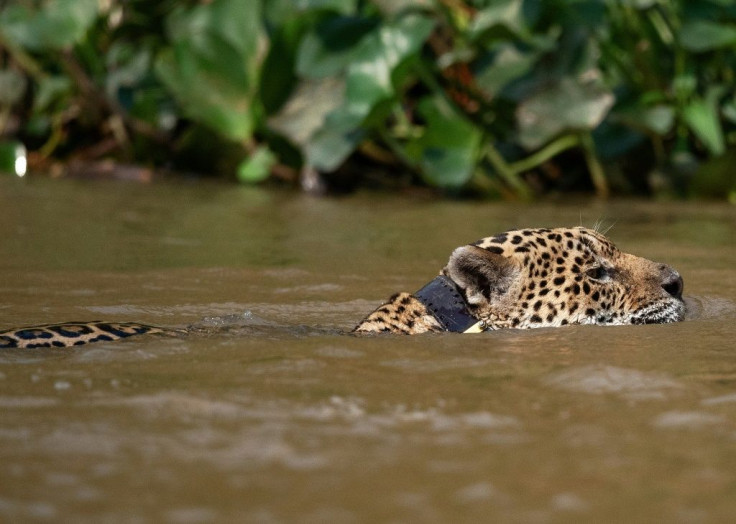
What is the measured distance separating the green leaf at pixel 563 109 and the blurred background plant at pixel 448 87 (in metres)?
0.01

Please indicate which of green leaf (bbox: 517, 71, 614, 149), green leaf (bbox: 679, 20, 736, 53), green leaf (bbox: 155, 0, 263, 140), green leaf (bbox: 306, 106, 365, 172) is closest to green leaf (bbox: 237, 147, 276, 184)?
green leaf (bbox: 155, 0, 263, 140)

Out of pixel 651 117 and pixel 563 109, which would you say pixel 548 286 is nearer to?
pixel 563 109

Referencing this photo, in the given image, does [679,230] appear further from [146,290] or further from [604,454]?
[604,454]

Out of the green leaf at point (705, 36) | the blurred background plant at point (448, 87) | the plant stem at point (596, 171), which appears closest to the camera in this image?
the green leaf at point (705, 36)

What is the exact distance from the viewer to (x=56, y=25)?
488 inches

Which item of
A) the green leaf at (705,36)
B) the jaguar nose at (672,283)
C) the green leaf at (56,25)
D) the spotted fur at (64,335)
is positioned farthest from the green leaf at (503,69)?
the spotted fur at (64,335)

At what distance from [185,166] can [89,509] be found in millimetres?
10869

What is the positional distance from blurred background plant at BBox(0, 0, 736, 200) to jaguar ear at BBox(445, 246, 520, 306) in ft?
15.7

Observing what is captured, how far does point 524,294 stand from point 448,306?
347 millimetres

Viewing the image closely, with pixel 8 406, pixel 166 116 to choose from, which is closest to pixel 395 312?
pixel 8 406

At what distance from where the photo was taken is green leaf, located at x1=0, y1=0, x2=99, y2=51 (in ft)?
40.7

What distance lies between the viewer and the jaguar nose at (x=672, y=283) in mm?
5816

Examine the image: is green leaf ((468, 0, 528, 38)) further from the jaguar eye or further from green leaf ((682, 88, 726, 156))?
the jaguar eye

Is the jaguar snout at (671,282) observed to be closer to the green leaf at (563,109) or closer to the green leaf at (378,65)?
the green leaf at (563,109)
